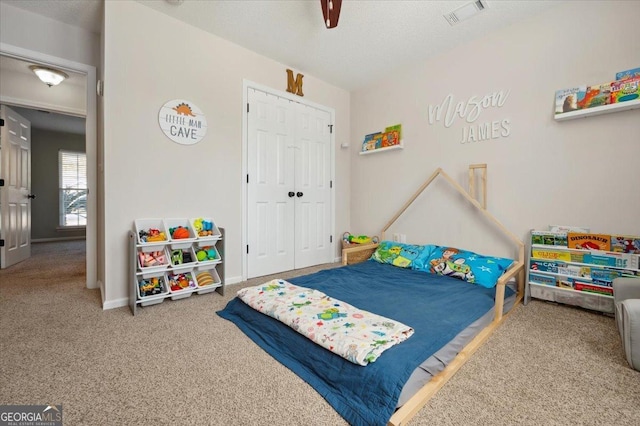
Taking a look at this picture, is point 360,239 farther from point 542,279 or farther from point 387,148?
point 542,279

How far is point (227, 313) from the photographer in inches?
84.1

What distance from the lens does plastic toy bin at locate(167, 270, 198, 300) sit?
2.39 metres

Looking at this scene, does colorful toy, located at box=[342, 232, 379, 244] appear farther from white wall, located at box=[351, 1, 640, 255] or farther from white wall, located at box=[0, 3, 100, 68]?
white wall, located at box=[0, 3, 100, 68]

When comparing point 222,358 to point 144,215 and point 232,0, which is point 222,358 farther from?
point 232,0

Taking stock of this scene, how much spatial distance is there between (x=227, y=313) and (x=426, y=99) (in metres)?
3.09

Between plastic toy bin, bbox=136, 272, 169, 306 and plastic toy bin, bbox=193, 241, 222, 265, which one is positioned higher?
plastic toy bin, bbox=193, 241, 222, 265

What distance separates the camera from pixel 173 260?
2430 millimetres

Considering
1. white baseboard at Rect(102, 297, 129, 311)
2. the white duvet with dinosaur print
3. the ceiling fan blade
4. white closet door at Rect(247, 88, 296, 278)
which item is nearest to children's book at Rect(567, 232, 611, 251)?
→ the white duvet with dinosaur print

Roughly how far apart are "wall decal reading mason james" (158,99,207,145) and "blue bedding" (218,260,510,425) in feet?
5.31

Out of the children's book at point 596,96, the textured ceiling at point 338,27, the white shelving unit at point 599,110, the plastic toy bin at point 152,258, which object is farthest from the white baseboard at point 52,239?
the children's book at point 596,96

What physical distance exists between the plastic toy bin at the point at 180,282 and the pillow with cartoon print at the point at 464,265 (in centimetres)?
215

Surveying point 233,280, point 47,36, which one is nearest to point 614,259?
point 233,280

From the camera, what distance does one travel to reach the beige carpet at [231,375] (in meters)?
1.14

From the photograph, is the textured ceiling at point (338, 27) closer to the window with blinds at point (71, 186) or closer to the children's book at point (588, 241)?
the children's book at point (588, 241)
